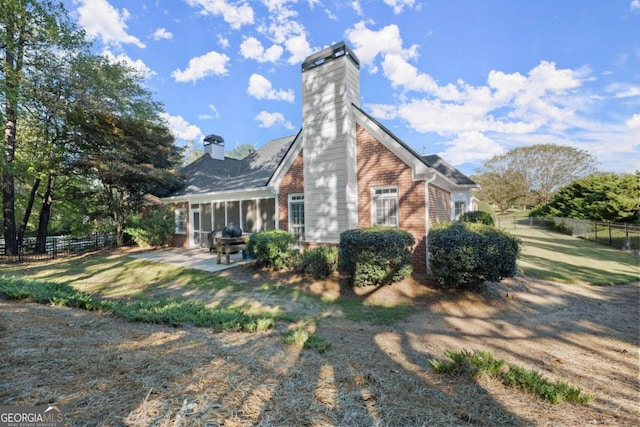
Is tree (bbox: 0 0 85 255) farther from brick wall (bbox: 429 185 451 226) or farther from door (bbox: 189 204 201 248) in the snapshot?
brick wall (bbox: 429 185 451 226)

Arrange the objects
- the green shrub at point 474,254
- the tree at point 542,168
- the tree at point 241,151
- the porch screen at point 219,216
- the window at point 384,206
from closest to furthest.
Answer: the green shrub at point 474,254 < the window at point 384,206 < the porch screen at point 219,216 < the tree at point 542,168 < the tree at point 241,151

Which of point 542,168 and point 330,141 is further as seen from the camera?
point 542,168

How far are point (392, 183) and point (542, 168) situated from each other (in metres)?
39.9

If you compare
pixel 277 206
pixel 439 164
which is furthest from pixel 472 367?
pixel 439 164

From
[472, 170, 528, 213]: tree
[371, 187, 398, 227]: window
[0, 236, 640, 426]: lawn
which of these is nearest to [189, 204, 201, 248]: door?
[0, 236, 640, 426]: lawn

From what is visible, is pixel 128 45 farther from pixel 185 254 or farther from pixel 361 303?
pixel 361 303

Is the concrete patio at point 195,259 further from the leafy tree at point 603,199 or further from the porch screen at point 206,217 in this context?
the leafy tree at point 603,199

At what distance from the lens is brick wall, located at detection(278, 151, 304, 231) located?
11.3 meters

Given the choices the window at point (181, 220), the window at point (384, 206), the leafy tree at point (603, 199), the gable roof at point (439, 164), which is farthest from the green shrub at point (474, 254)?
the leafy tree at point (603, 199)

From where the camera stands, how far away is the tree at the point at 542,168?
35.8m

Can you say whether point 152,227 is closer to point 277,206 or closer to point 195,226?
point 195,226

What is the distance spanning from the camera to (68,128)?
14.9 meters

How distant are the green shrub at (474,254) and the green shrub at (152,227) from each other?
14945 mm

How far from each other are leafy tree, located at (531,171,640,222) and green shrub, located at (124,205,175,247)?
97.1 ft
